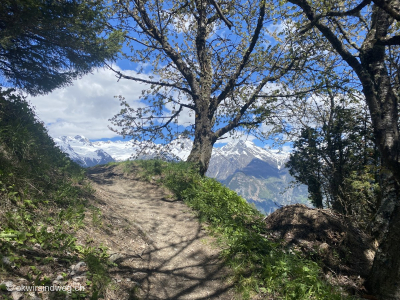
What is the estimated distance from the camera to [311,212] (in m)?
6.38

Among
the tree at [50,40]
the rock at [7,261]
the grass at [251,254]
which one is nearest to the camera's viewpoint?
the rock at [7,261]

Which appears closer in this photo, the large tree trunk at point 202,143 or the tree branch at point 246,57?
the tree branch at point 246,57

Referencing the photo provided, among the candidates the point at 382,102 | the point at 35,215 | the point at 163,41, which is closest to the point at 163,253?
the point at 35,215

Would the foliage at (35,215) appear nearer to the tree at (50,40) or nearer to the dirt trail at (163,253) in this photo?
the dirt trail at (163,253)

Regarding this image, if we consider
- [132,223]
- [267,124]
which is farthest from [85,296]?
[267,124]

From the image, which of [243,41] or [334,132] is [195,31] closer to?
[243,41]

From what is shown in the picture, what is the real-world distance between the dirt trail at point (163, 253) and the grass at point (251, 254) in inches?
13.9

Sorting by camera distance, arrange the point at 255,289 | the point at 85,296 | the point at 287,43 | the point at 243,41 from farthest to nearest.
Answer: the point at 243,41
the point at 287,43
the point at 255,289
the point at 85,296

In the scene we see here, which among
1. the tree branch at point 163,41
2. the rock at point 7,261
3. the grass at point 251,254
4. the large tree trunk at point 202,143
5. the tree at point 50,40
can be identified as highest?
the tree branch at point 163,41

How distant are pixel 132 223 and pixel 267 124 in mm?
9580

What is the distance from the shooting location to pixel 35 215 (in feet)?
13.7

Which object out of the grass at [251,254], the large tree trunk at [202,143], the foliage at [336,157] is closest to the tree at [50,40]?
the large tree trunk at [202,143]

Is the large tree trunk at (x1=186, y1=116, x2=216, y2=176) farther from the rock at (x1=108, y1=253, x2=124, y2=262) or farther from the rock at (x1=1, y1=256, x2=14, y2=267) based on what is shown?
the rock at (x1=1, y1=256, x2=14, y2=267)

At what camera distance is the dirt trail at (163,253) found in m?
4.11
